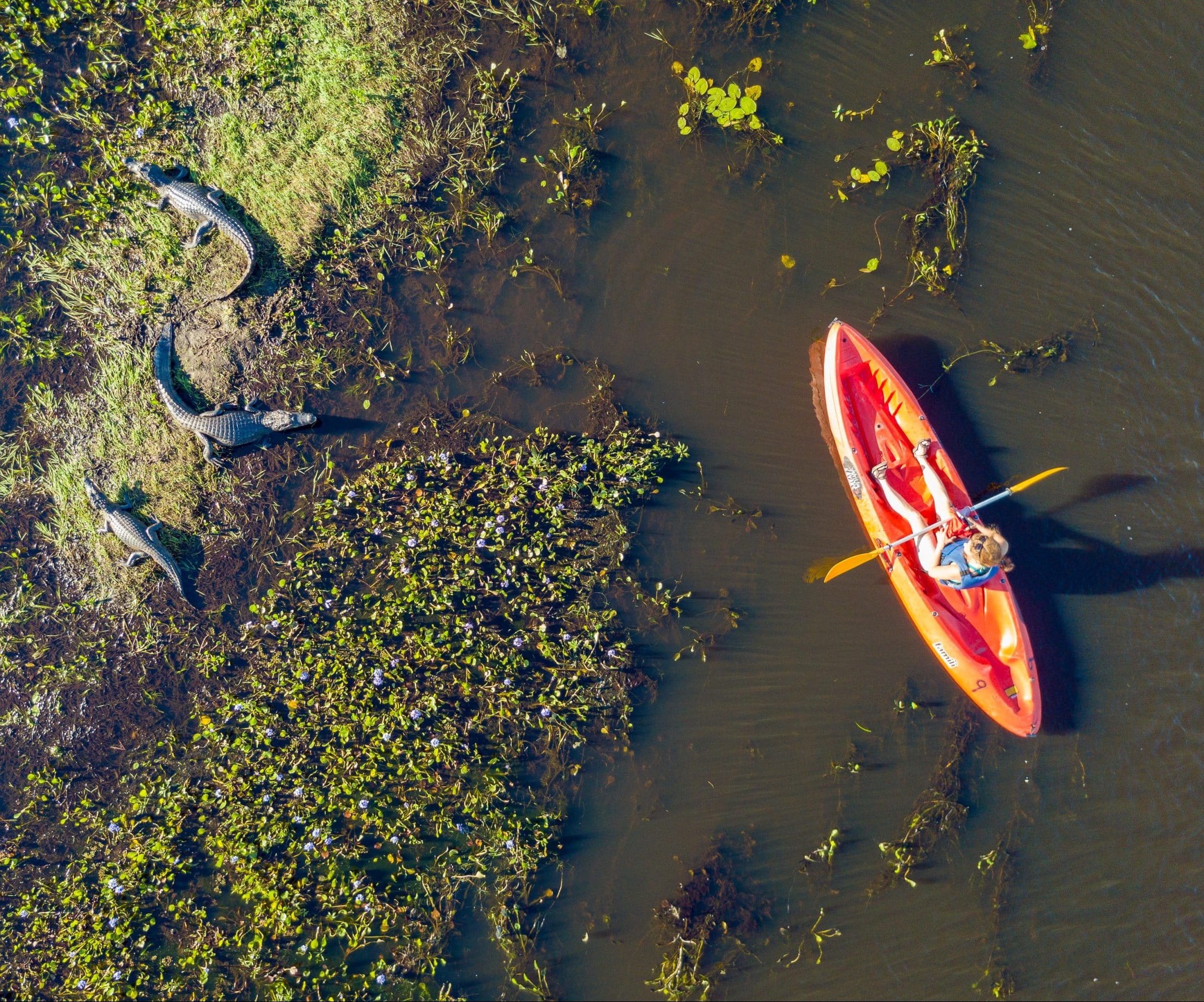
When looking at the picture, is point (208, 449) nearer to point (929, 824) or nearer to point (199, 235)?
point (199, 235)

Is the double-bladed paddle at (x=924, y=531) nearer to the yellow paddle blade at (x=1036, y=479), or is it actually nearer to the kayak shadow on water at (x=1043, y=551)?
the yellow paddle blade at (x=1036, y=479)

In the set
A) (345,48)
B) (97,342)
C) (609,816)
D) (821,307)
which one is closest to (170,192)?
(97,342)

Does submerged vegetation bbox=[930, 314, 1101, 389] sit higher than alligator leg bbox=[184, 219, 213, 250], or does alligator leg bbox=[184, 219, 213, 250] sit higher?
alligator leg bbox=[184, 219, 213, 250]

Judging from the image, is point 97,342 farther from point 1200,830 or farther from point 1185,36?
point 1200,830

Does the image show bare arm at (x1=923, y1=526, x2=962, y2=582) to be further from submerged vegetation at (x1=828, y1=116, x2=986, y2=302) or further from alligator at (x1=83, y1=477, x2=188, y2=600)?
alligator at (x1=83, y1=477, x2=188, y2=600)

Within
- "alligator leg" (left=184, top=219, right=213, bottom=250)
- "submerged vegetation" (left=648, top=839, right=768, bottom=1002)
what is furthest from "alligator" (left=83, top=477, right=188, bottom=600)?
"submerged vegetation" (left=648, top=839, right=768, bottom=1002)

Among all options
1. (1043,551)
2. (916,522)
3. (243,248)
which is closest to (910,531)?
(916,522)

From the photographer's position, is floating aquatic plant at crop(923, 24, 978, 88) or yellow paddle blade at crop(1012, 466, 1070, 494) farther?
floating aquatic plant at crop(923, 24, 978, 88)
